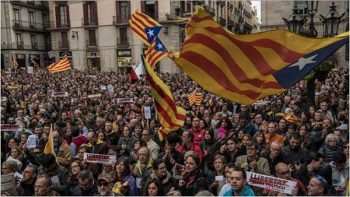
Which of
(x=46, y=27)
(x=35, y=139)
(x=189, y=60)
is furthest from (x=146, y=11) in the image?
(x=189, y=60)

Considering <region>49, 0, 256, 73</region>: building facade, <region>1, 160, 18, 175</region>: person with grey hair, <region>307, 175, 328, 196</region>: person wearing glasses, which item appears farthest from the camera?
<region>49, 0, 256, 73</region>: building facade

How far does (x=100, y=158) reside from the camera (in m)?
6.29

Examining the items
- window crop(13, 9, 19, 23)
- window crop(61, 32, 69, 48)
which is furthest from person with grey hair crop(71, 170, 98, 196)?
window crop(13, 9, 19, 23)

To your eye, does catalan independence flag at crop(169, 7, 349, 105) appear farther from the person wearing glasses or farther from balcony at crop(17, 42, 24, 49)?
balcony at crop(17, 42, 24, 49)

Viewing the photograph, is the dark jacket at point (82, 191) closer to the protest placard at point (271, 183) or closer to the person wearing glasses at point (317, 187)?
the protest placard at point (271, 183)

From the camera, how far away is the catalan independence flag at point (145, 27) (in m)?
12.7

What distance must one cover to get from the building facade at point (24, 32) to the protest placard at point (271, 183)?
139ft

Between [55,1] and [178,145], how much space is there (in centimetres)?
3978

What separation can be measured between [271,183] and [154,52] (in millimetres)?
7749

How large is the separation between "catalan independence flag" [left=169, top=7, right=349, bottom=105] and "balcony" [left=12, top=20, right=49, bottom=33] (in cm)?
4330

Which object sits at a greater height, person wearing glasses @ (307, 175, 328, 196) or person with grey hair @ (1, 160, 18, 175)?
person wearing glasses @ (307, 175, 328, 196)

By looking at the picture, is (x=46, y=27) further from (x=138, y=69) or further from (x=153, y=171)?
(x=153, y=171)

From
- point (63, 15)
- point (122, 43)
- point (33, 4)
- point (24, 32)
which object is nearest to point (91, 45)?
point (122, 43)

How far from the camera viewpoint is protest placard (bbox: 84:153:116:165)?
616 cm
